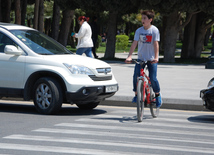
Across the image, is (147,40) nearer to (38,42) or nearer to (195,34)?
(38,42)

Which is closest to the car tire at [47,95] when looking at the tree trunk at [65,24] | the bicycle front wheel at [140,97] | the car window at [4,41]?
the car window at [4,41]

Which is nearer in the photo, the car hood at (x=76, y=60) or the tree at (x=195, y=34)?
the car hood at (x=76, y=60)

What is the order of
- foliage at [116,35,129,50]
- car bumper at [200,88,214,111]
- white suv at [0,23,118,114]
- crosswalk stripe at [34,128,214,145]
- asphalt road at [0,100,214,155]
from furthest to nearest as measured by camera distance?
foliage at [116,35,129,50]
white suv at [0,23,118,114]
car bumper at [200,88,214,111]
crosswalk stripe at [34,128,214,145]
asphalt road at [0,100,214,155]

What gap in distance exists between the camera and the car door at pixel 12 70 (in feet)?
31.6

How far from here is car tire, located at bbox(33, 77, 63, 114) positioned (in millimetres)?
9281

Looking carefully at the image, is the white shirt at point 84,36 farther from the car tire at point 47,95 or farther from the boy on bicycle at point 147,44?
the boy on bicycle at point 147,44

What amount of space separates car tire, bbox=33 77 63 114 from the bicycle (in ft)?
4.90

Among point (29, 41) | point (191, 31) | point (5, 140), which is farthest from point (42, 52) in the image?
point (191, 31)

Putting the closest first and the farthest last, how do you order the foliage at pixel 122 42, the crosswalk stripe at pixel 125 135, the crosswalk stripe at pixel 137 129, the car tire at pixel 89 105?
the crosswalk stripe at pixel 125 135 < the crosswalk stripe at pixel 137 129 < the car tire at pixel 89 105 < the foliage at pixel 122 42

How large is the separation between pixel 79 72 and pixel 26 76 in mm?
1011

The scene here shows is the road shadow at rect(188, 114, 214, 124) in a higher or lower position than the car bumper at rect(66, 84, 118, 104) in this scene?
lower

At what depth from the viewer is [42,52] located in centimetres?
984

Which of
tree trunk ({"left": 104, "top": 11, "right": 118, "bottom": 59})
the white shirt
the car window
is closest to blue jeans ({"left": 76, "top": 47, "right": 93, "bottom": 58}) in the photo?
the white shirt

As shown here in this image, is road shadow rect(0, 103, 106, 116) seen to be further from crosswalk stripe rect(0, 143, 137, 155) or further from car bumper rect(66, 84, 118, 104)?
crosswalk stripe rect(0, 143, 137, 155)
